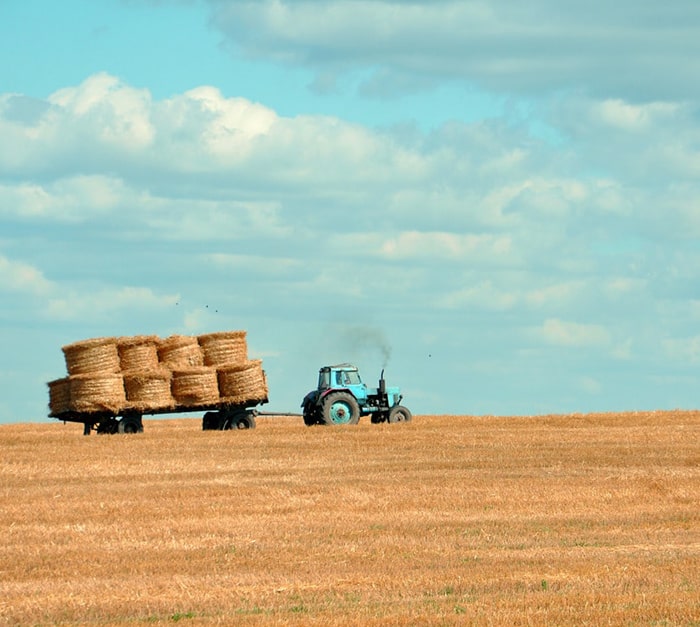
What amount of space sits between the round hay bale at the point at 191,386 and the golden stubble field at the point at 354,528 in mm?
A: 1539

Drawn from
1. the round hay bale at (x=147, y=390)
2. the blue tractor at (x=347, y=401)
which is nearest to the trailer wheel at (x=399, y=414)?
the blue tractor at (x=347, y=401)

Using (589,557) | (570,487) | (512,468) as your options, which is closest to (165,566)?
(589,557)

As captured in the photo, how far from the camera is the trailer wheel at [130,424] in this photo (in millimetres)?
37719

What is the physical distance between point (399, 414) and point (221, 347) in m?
6.00

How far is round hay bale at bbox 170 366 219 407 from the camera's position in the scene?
37750 millimetres

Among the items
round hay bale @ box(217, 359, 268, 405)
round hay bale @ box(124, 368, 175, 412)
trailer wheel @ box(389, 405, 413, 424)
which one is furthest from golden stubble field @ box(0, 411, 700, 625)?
trailer wheel @ box(389, 405, 413, 424)

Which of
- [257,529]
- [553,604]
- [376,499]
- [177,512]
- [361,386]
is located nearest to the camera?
[553,604]

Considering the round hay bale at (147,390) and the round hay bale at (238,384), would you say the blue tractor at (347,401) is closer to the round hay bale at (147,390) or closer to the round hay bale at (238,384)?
the round hay bale at (238,384)

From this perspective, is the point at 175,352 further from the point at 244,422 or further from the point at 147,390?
the point at 244,422

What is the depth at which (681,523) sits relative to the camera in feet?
65.2

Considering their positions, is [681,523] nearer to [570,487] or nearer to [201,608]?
[570,487]

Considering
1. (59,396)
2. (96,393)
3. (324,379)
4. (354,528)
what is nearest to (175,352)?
(96,393)

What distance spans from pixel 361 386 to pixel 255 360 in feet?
11.8

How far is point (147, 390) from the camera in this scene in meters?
37.2
